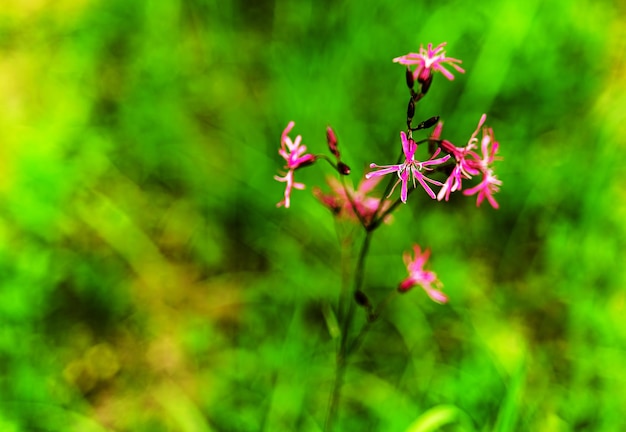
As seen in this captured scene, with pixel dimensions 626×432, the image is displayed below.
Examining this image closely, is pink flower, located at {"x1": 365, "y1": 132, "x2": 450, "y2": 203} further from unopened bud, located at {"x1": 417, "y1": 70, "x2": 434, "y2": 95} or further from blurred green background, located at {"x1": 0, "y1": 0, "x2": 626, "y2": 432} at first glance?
blurred green background, located at {"x1": 0, "y1": 0, "x2": 626, "y2": 432}

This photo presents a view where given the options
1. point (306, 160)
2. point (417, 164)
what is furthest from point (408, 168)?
point (306, 160)

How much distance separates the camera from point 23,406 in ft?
6.37

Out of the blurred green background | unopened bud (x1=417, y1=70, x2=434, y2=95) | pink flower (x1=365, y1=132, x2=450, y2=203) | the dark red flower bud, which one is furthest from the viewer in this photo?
the blurred green background

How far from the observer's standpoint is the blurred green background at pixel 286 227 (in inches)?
79.4

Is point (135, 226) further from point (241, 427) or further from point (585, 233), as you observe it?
point (585, 233)

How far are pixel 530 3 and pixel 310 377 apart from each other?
196 centimetres

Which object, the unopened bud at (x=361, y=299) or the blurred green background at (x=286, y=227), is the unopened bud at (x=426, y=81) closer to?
the unopened bud at (x=361, y=299)

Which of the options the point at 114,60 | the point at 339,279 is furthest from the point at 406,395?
the point at 114,60

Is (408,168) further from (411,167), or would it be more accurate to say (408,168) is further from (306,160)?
(306,160)

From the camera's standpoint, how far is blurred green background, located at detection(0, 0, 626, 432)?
2.02 metres

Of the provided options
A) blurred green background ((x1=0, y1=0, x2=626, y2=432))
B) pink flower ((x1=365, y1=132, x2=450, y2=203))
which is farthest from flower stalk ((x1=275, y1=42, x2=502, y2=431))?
blurred green background ((x1=0, y1=0, x2=626, y2=432))

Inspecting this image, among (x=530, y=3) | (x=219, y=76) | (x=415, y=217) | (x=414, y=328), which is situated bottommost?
(x=414, y=328)

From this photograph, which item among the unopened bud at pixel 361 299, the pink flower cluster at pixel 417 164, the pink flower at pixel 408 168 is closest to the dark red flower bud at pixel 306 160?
the pink flower cluster at pixel 417 164

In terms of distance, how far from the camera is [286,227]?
94.4 inches
